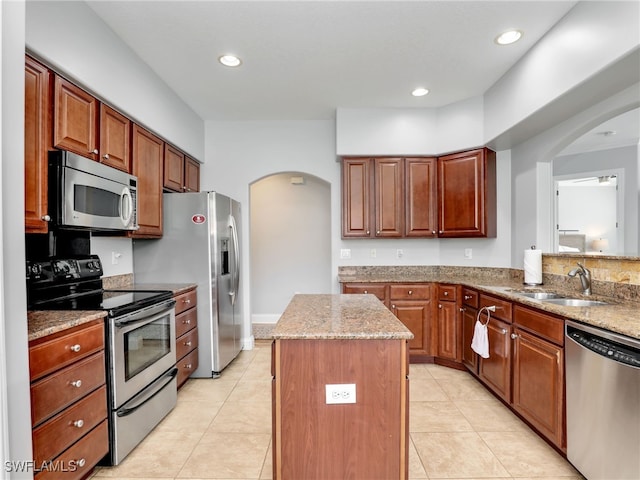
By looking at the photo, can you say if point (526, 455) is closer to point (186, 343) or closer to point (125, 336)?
point (125, 336)

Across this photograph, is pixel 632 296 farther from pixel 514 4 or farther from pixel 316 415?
pixel 316 415

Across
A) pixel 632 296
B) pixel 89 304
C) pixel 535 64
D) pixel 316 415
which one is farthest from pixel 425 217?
pixel 89 304

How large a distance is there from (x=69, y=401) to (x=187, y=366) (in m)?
1.41

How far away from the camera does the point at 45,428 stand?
1521mm

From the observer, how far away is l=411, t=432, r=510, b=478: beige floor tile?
193 cm

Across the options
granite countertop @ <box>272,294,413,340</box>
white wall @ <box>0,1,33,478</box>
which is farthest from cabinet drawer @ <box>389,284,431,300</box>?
white wall @ <box>0,1,33,478</box>

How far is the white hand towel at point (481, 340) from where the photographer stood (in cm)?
275

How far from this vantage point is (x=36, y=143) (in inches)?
72.1

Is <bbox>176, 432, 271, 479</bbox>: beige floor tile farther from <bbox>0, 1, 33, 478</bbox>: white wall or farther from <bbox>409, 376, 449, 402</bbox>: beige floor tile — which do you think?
<bbox>409, 376, 449, 402</bbox>: beige floor tile

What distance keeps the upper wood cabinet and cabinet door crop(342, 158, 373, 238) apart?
5.65 ft

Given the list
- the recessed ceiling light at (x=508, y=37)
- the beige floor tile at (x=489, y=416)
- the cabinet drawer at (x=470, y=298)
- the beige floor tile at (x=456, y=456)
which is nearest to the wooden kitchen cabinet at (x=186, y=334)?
the beige floor tile at (x=456, y=456)

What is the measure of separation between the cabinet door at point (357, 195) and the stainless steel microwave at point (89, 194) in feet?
6.91

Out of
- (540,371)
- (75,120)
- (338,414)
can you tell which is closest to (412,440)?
(540,371)

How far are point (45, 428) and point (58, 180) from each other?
4.16 ft
